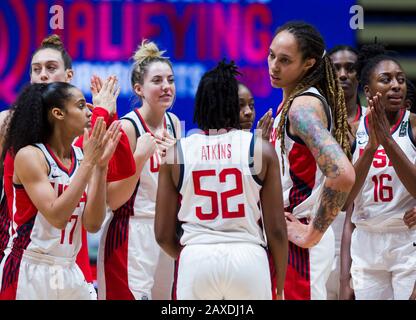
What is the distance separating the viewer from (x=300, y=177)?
527 centimetres

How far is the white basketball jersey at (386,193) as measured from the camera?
646 centimetres

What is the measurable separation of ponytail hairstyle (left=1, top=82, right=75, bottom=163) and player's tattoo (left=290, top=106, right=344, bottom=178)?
138 centimetres

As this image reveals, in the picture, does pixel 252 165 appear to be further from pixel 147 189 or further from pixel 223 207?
pixel 147 189

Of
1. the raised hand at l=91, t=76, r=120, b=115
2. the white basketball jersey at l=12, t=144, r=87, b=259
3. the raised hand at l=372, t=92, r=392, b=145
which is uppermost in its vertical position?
the raised hand at l=91, t=76, r=120, b=115

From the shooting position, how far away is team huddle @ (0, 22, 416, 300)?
481 centimetres

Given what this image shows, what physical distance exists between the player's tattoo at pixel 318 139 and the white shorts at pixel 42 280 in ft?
4.99

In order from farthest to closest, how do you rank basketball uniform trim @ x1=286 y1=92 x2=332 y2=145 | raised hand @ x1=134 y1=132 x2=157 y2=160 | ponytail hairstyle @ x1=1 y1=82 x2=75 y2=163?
raised hand @ x1=134 y1=132 x2=157 y2=160 → ponytail hairstyle @ x1=1 y1=82 x2=75 y2=163 → basketball uniform trim @ x1=286 y1=92 x2=332 y2=145

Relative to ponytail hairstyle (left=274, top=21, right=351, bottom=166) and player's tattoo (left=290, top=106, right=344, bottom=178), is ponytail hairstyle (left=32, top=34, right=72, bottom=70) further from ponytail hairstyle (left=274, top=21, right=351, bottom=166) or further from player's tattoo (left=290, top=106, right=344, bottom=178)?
player's tattoo (left=290, top=106, right=344, bottom=178)

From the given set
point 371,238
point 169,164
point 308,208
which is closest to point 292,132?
point 308,208

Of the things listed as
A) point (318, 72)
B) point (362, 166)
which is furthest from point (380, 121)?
point (318, 72)

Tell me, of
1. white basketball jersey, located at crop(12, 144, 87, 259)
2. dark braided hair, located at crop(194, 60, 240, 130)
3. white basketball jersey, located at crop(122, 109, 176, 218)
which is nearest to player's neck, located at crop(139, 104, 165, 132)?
white basketball jersey, located at crop(122, 109, 176, 218)

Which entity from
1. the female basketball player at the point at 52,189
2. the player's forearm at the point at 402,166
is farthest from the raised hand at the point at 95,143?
the player's forearm at the point at 402,166
